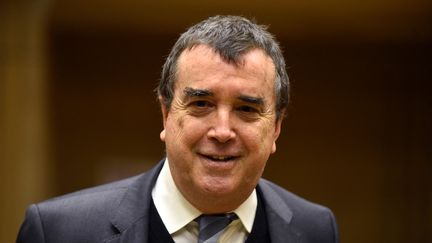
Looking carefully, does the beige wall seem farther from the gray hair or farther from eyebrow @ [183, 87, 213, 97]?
eyebrow @ [183, 87, 213, 97]

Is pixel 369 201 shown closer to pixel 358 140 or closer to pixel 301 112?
pixel 358 140

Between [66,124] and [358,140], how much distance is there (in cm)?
245

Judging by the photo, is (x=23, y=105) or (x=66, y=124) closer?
(x=23, y=105)

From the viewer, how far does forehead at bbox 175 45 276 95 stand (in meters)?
Answer: 2.54

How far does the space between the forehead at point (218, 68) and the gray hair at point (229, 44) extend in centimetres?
2

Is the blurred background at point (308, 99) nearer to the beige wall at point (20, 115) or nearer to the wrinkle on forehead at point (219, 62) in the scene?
the beige wall at point (20, 115)

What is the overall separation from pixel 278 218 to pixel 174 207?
41 cm

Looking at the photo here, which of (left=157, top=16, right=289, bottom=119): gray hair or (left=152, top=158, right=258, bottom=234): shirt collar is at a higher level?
(left=157, top=16, right=289, bottom=119): gray hair

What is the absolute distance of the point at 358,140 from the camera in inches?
281

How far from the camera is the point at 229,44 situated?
2592mm

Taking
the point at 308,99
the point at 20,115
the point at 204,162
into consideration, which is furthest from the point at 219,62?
the point at 308,99

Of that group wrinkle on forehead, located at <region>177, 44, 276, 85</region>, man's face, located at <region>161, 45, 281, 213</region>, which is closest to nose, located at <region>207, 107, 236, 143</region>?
man's face, located at <region>161, 45, 281, 213</region>

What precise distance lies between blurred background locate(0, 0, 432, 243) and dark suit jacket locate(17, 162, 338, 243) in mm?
2952

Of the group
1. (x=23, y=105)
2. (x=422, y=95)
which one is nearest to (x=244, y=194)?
(x=23, y=105)
